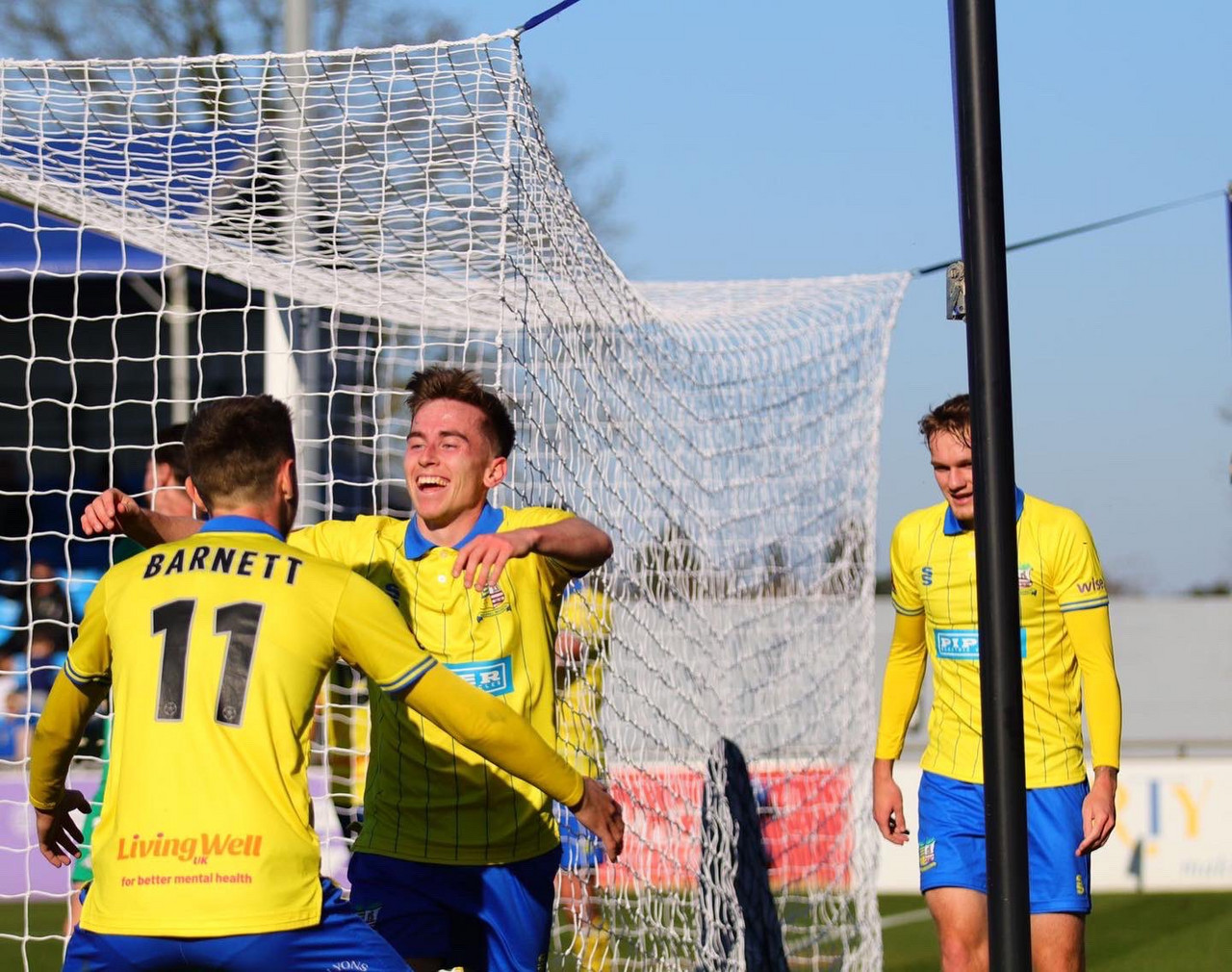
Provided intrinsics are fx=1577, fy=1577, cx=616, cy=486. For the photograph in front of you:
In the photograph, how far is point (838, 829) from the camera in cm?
741

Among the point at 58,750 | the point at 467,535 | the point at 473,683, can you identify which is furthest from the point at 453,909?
the point at 58,750

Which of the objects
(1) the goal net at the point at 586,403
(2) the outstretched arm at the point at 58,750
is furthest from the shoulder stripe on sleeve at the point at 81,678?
(1) the goal net at the point at 586,403

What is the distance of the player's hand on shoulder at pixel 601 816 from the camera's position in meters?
2.96

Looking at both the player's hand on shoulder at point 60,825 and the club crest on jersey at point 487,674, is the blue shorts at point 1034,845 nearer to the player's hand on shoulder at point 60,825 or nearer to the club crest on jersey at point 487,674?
the club crest on jersey at point 487,674

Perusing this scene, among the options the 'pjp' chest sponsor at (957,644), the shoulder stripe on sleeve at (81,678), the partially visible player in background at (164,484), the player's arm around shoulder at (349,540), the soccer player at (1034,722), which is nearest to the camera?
the shoulder stripe on sleeve at (81,678)

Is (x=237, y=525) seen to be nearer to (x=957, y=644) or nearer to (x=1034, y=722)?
(x=957, y=644)

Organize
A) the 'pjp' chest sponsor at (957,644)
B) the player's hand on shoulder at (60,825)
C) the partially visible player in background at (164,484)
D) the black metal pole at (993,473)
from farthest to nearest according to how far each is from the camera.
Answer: the partially visible player in background at (164,484) < the 'pjp' chest sponsor at (957,644) < the player's hand on shoulder at (60,825) < the black metal pole at (993,473)

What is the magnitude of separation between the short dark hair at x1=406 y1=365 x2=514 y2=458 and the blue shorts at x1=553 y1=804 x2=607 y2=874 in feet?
5.39

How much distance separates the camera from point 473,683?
11.5ft

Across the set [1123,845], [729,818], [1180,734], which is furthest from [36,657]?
[1180,734]

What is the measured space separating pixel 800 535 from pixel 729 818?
1613mm

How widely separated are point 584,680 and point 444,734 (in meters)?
1.38

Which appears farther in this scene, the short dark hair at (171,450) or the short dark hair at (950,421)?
the short dark hair at (171,450)

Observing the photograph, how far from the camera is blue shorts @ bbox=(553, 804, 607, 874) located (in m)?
5.10
